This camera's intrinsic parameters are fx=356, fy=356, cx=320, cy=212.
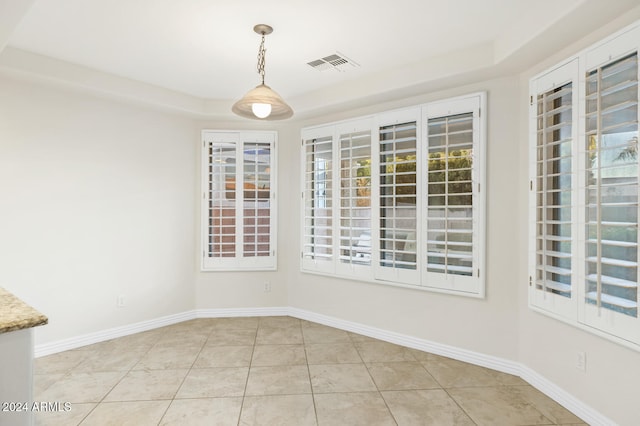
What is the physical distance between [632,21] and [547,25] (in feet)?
1.42

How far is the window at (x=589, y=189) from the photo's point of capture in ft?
6.91

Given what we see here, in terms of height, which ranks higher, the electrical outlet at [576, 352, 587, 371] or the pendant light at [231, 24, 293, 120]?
the pendant light at [231, 24, 293, 120]

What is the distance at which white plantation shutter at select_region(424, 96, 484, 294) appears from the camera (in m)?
3.19

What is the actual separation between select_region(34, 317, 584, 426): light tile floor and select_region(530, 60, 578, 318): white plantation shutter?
2.66 feet

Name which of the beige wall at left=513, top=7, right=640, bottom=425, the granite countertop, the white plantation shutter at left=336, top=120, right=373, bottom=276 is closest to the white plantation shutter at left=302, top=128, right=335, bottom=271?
the white plantation shutter at left=336, top=120, right=373, bottom=276

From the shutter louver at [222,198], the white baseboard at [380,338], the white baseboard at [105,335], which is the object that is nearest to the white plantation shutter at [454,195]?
the white baseboard at [380,338]

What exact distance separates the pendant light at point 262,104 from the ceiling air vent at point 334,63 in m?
0.67

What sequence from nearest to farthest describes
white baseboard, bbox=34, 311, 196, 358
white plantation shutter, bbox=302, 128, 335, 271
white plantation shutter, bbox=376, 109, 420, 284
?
white baseboard, bbox=34, 311, 196, 358 → white plantation shutter, bbox=376, 109, 420, 284 → white plantation shutter, bbox=302, 128, 335, 271

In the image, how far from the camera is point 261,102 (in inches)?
94.3

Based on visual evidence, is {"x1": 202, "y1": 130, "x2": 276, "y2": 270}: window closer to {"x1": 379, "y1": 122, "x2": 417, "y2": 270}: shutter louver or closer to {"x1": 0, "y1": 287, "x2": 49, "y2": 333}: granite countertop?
{"x1": 379, "y1": 122, "x2": 417, "y2": 270}: shutter louver

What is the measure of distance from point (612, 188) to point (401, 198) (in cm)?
173

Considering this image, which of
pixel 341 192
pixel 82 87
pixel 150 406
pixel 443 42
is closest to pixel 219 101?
pixel 82 87

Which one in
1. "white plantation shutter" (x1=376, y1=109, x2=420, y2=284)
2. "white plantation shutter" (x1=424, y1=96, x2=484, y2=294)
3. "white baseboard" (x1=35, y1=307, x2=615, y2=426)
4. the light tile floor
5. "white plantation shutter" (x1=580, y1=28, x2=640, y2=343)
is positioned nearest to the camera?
"white plantation shutter" (x1=580, y1=28, x2=640, y2=343)

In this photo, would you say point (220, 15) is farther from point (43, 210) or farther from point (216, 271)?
point (216, 271)
